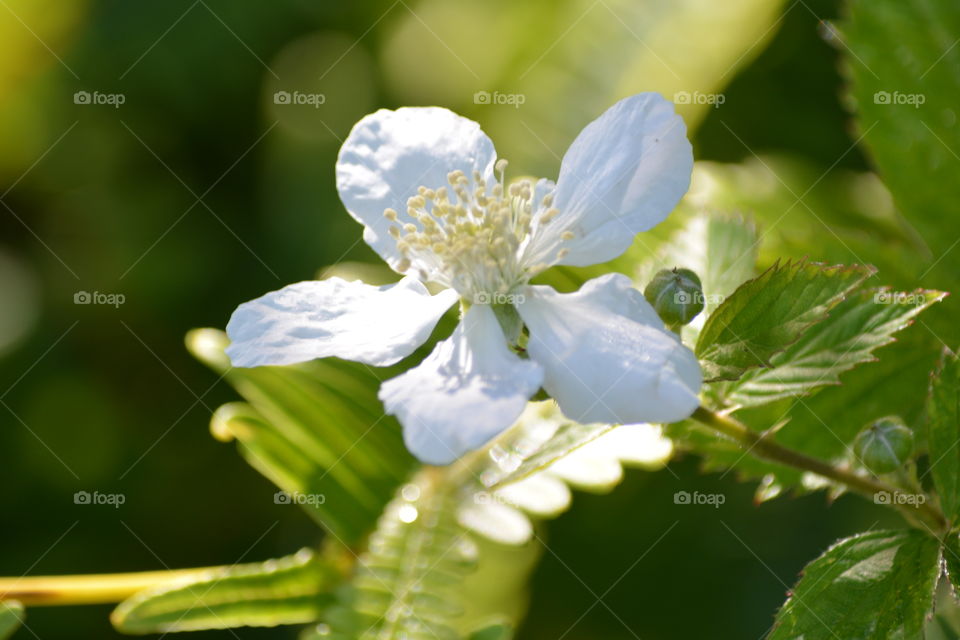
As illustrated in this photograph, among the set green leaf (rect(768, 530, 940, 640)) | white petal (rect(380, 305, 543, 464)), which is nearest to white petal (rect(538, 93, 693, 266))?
white petal (rect(380, 305, 543, 464))

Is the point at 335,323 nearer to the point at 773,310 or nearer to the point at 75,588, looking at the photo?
the point at 773,310

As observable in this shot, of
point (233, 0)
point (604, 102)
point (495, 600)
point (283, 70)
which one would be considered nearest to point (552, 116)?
point (604, 102)

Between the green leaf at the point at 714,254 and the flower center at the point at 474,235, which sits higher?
the green leaf at the point at 714,254

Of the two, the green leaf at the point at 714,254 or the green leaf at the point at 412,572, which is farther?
the green leaf at the point at 412,572

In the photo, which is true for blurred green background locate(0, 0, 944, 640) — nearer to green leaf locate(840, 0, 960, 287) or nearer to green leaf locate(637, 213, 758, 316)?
green leaf locate(840, 0, 960, 287)

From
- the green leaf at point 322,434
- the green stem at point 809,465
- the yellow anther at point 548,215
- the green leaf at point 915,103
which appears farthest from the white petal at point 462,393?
the green leaf at point 915,103

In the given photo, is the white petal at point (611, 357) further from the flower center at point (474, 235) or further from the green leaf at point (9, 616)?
the green leaf at point (9, 616)

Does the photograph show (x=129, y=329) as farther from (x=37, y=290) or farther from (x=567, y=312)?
(x=567, y=312)
